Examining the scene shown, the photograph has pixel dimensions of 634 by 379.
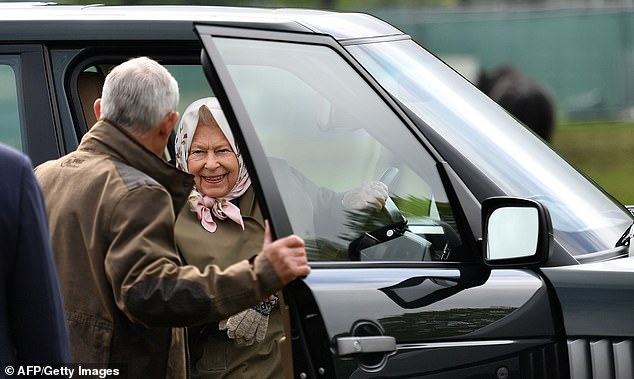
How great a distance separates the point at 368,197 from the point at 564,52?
17650mm

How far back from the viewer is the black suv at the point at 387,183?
331 cm

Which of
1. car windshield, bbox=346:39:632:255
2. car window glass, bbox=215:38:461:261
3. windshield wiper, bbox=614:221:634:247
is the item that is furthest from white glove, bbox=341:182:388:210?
windshield wiper, bbox=614:221:634:247

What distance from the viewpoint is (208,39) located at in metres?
3.29

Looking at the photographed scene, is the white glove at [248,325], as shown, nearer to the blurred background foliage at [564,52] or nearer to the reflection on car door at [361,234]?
the reflection on car door at [361,234]

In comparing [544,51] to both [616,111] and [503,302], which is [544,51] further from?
[503,302]

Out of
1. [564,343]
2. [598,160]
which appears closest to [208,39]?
[564,343]

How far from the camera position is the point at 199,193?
4.07 meters

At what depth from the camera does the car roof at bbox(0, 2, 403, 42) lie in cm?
377

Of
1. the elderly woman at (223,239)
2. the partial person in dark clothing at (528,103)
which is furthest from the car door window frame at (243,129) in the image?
the partial person in dark clothing at (528,103)

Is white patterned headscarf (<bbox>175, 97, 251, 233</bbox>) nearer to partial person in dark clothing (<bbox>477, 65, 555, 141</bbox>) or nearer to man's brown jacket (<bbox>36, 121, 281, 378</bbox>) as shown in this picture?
man's brown jacket (<bbox>36, 121, 281, 378</bbox>)

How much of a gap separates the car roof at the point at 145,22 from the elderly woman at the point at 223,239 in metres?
0.35

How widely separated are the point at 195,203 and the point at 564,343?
3.97 feet

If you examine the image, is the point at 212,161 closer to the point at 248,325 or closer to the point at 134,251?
the point at 248,325

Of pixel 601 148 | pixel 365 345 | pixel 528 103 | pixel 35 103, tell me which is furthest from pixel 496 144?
pixel 601 148
